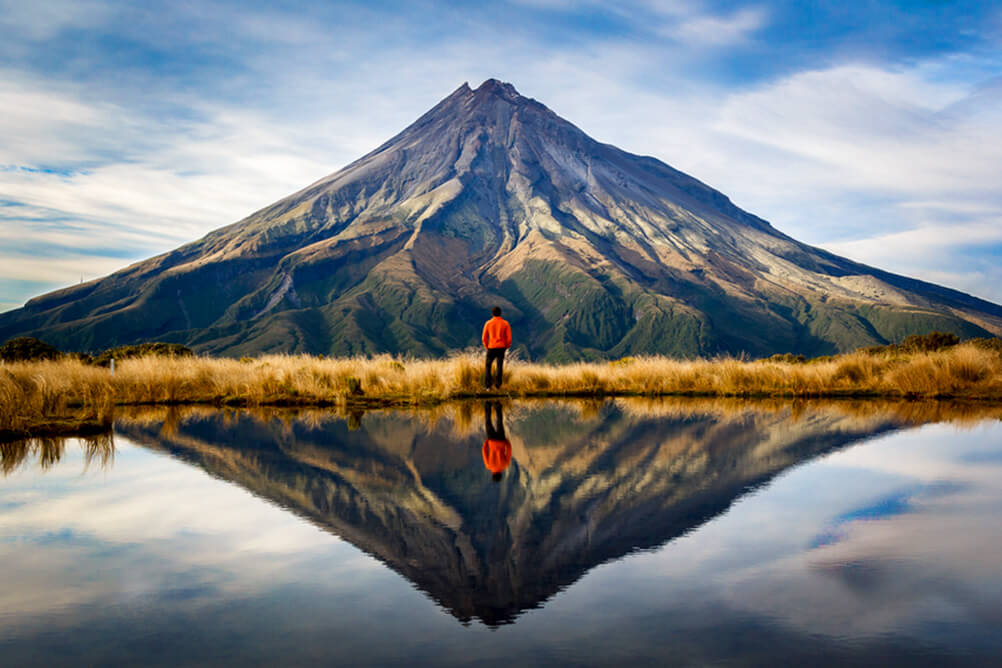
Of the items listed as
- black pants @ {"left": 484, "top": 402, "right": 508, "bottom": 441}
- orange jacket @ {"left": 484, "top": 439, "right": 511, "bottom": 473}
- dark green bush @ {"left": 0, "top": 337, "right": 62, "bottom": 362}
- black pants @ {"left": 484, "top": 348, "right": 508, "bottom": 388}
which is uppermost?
black pants @ {"left": 484, "top": 348, "right": 508, "bottom": 388}

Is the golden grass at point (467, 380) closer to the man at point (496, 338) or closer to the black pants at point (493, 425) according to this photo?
the man at point (496, 338)

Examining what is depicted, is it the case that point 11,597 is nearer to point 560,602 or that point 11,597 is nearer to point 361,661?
point 361,661

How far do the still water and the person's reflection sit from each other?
0.07 meters

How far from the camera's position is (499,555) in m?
4.48

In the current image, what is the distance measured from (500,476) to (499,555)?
99.0 inches

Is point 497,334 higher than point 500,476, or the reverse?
point 497,334

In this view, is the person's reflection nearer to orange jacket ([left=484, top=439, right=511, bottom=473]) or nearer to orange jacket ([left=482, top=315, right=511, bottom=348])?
orange jacket ([left=484, top=439, right=511, bottom=473])

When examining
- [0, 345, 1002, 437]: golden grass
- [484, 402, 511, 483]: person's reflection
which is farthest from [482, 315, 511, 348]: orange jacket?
[484, 402, 511, 483]: person's reflection

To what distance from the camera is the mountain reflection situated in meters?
4.43

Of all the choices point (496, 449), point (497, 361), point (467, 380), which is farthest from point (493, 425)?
point (467, 380)

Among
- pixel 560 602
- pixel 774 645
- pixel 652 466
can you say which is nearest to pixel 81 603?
pixel 560 602

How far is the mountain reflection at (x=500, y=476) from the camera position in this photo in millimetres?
4430

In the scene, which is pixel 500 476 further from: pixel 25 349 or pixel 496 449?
pixel 25 349

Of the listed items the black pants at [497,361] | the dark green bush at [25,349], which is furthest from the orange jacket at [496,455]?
the dark green bush at [25,349]
